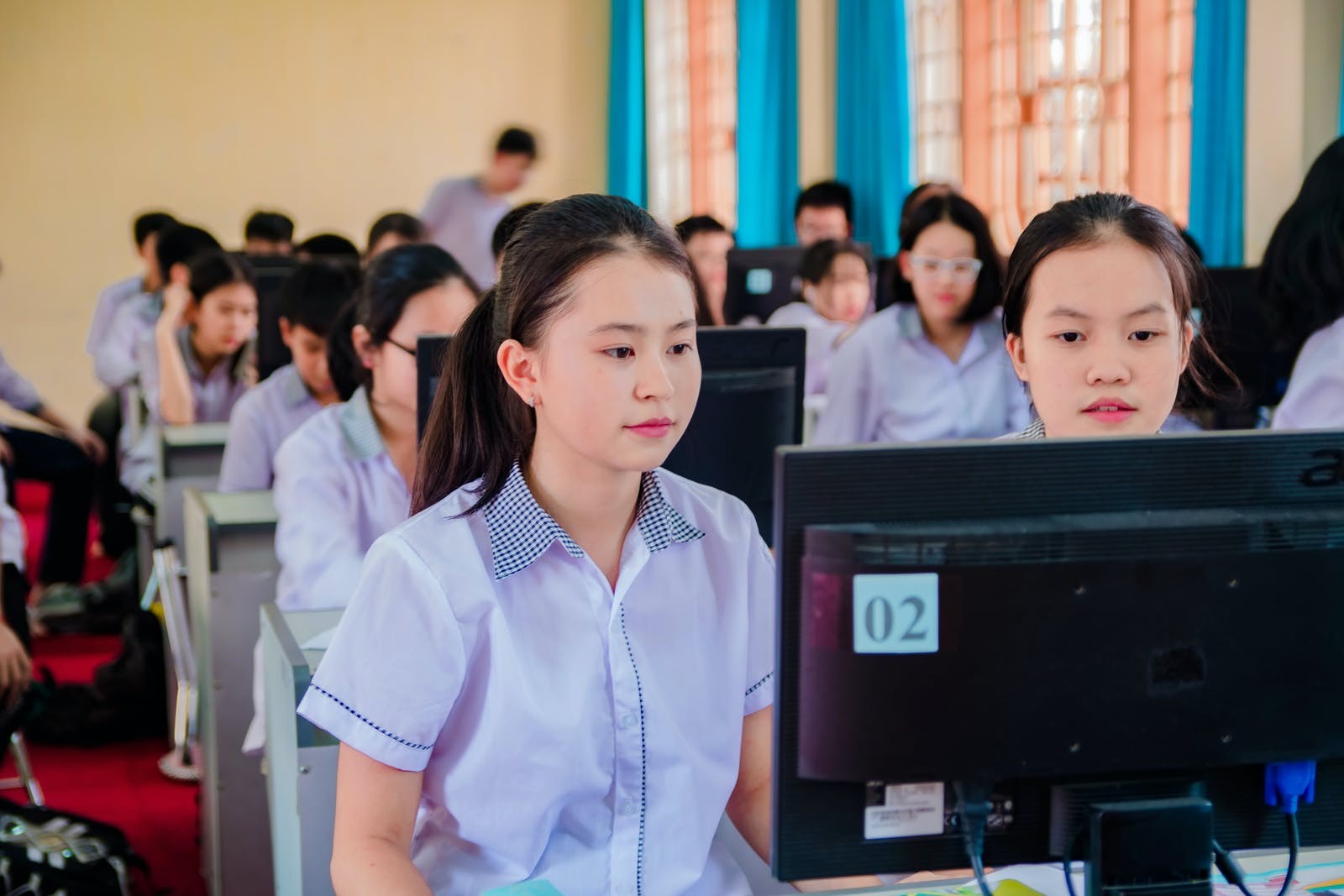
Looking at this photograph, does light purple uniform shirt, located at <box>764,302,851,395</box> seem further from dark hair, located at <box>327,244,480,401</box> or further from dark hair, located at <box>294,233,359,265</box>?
dark hair, located at <box>327,244,480,401</box>

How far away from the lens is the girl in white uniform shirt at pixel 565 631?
1.19 meters

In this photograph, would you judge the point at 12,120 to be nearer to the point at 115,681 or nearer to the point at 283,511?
the point at 115,681

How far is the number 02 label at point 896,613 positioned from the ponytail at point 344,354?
181 centimetres

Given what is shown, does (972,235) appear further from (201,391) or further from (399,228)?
(201,391)

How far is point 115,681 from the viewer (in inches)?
143

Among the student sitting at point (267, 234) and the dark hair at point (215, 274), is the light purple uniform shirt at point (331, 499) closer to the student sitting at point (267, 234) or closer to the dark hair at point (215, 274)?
the dark hair at point (215, 274)

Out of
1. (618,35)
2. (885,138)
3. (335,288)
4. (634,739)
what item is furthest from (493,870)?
(618,35)

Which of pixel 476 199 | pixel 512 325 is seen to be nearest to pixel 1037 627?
pixel 512 325

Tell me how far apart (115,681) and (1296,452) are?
331 centimetres

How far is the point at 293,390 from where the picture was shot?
323cm

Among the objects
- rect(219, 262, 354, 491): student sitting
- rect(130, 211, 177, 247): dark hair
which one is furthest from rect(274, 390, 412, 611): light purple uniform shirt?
rect(130, 211, 177, 247): dark hair

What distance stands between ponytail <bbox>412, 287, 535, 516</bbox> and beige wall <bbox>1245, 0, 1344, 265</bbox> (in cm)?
390

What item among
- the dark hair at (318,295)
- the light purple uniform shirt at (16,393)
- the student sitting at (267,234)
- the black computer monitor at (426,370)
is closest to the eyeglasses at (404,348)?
the black computer monitor at (426,370)

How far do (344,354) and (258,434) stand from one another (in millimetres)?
648
